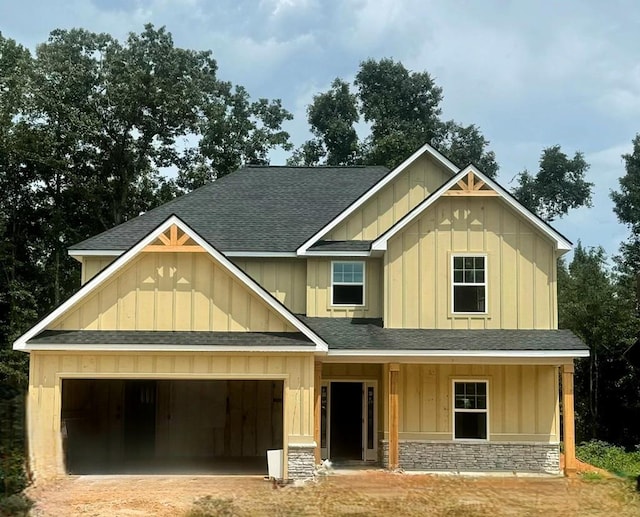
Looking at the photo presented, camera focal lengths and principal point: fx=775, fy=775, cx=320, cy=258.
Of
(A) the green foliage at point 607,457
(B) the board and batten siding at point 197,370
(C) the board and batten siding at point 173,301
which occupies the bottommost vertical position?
(A) the green foliage at point 607,457

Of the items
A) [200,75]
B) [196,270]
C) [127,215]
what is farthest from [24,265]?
[196,270]

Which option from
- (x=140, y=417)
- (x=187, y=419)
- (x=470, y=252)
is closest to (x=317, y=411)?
(x=187, y=419)

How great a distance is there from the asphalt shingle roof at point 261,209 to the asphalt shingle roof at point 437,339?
9.63 ft

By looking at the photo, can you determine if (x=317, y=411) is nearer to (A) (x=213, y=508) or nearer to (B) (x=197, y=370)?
(B) (x=197, y=370)

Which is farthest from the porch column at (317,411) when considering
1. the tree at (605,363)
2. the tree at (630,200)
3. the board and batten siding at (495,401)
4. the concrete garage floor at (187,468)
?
the tree at (630,200)

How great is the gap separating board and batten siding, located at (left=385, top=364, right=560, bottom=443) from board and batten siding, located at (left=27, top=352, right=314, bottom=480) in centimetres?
298

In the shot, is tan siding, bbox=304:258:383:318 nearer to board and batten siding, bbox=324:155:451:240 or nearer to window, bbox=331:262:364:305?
window, bbox=331:262:364:305

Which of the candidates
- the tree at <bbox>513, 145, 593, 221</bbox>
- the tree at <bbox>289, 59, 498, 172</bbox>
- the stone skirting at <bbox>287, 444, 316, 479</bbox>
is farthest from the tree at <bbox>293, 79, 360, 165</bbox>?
the stone skirting at <bbox>287, 444, 316, 479</bbox>

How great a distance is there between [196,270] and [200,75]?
26146mm

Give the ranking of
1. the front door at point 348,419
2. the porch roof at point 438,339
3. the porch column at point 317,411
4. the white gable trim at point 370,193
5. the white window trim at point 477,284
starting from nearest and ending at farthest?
the porch column at point 317,411 < the porch roof at point 438,339 < the white window trim at point 477,284 < the front door at point 348,419 < the white gable trim at point 370,193

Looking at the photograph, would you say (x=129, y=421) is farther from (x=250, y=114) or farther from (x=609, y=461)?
(x=250, y=114)

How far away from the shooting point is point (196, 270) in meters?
16.5

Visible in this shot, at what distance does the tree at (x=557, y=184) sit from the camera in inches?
1873

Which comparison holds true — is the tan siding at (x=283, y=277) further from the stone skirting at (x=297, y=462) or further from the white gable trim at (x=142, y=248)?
the stone skirting at (x=297, y=462)
